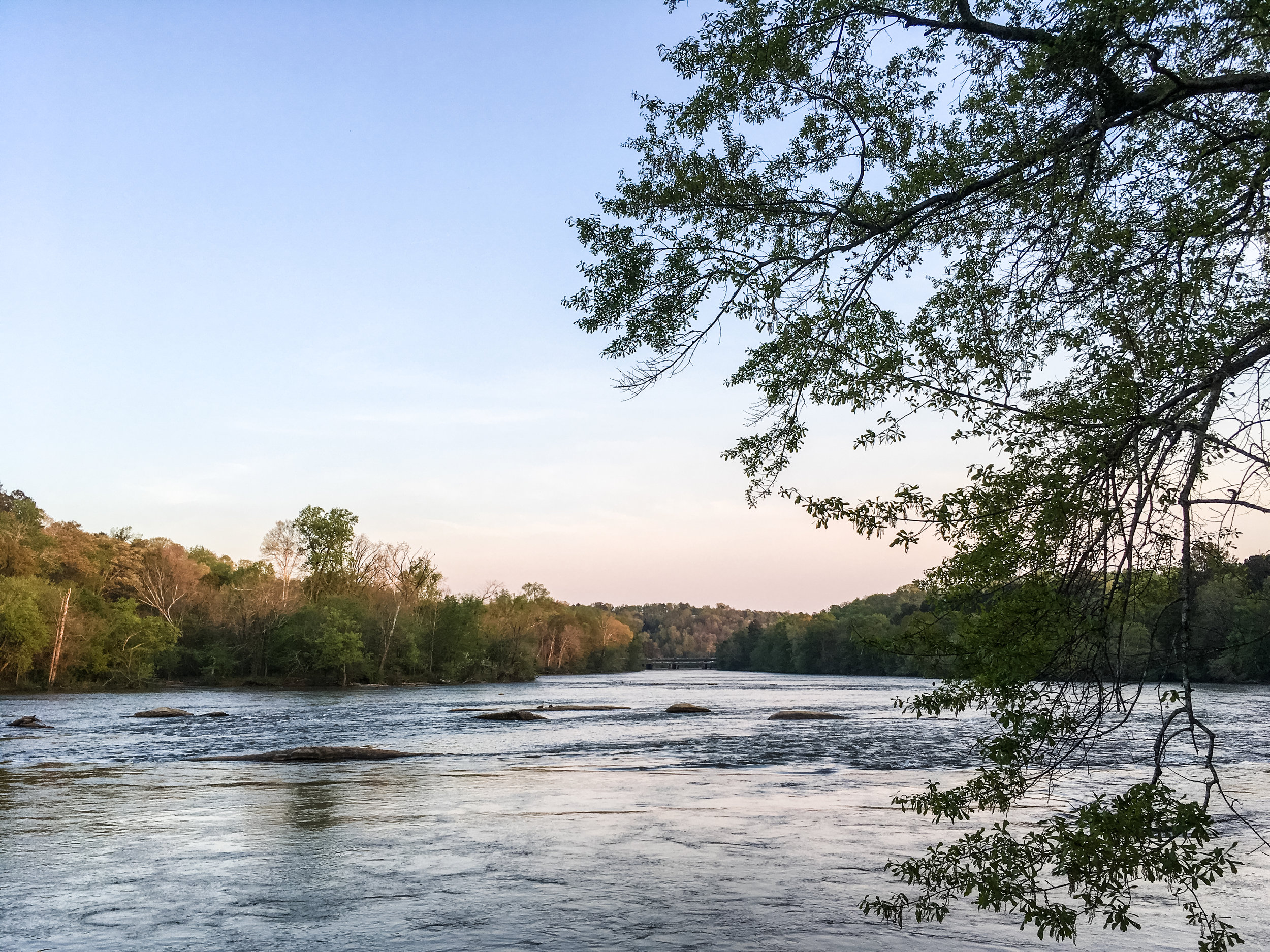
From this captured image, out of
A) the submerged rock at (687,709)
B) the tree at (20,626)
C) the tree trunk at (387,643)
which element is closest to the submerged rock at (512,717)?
the submerged rock at (687,709)

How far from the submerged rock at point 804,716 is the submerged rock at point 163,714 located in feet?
92.5

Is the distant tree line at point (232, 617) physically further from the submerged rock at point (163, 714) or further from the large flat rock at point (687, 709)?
the large flat rock at point (687, 709)

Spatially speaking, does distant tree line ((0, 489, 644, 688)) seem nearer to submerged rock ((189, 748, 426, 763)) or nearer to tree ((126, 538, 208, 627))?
tree ((126, 538, 208, 627))

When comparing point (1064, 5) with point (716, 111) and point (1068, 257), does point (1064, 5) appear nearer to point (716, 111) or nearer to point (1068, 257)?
point (1068, 257)

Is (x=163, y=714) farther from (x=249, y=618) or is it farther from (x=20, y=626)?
(x=249, y=618)

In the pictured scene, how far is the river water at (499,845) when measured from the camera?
31.0 feet

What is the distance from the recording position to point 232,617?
3204 inches

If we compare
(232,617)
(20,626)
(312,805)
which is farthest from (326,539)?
(312,805)

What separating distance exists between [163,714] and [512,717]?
53.7 feet

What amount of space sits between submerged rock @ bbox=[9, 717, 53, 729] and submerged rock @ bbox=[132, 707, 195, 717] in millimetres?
5288

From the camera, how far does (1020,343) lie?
8086 millimetres

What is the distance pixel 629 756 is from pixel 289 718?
2285cm

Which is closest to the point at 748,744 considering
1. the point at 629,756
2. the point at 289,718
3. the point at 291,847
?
the point at 629,756

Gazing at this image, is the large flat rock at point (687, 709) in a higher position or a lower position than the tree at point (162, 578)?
lower
